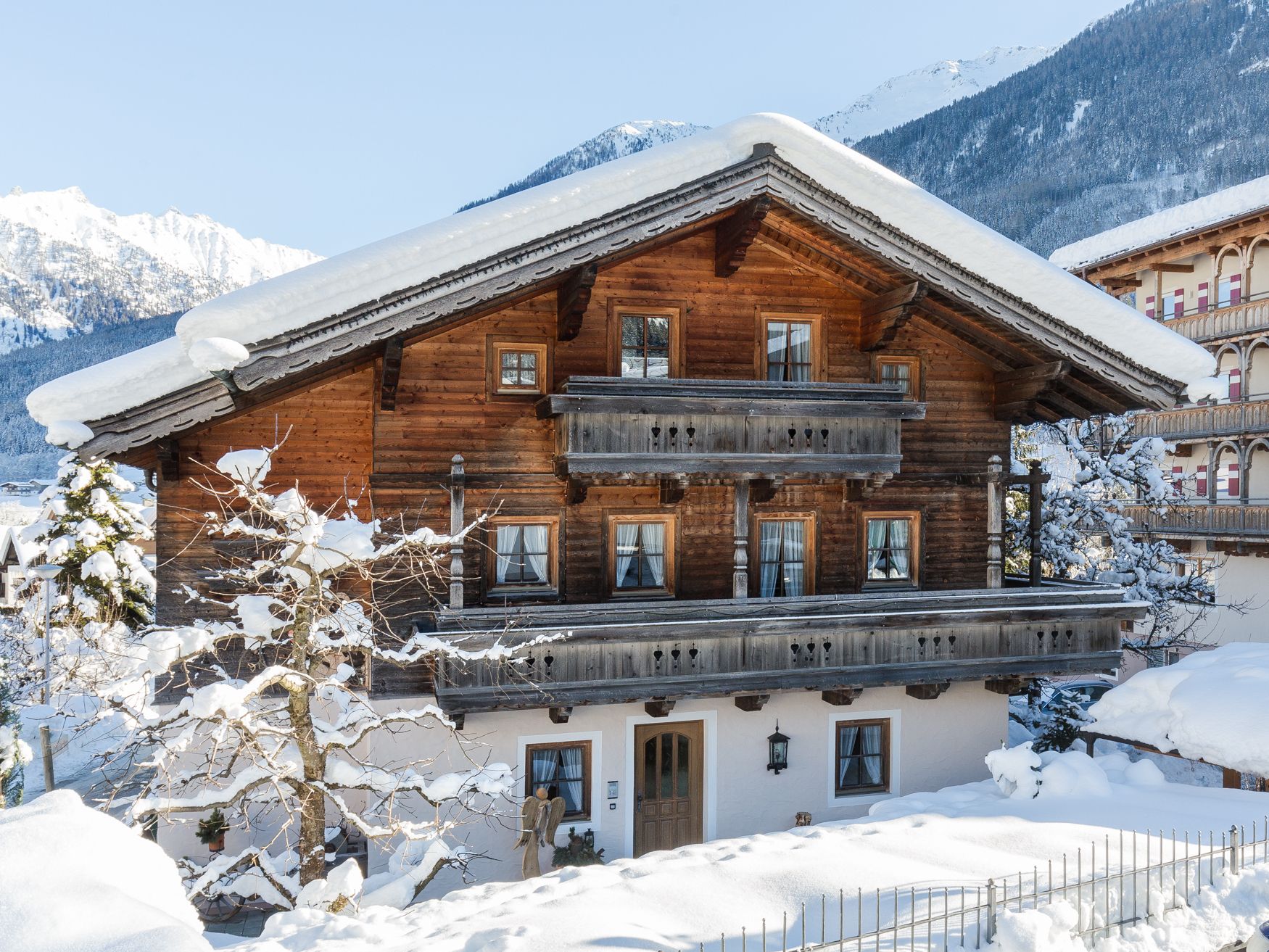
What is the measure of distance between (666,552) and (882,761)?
5.35 metres

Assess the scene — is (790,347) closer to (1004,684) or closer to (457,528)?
(457,528)

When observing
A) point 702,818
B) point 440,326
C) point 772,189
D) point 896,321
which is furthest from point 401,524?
point 896,321

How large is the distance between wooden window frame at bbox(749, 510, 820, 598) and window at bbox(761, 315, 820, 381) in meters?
2.44

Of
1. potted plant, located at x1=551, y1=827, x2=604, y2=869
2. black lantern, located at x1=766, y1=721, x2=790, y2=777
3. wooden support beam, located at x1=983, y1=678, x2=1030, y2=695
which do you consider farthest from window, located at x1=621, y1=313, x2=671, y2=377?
wooden support beam, located at x1=983, y1=678, x2=1030, y2=695

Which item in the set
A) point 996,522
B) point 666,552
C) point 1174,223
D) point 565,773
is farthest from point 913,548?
point 1174,223

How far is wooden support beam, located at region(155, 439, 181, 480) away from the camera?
12695 millimetres

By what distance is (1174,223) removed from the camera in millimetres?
33688

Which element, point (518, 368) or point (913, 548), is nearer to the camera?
point (518, 368)

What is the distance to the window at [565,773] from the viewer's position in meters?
13.6

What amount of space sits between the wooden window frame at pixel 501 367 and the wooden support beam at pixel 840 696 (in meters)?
6.93

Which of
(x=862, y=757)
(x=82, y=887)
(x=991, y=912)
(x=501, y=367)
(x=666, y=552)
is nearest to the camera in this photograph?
(x=82, y=887)

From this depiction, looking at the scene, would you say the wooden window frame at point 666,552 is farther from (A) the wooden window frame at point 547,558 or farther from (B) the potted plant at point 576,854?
(B) the potted plant at point 576,854

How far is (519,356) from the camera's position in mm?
14219

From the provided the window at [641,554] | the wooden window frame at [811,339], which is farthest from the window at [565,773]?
the wooden window frame at [811,339]
